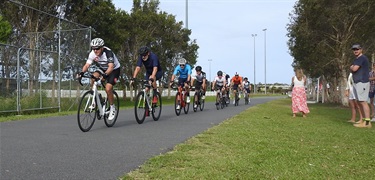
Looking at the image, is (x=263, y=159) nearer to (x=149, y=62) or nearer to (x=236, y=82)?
(x=149, y=62)

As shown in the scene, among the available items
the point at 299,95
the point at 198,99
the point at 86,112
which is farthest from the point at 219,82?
the point at 86,112

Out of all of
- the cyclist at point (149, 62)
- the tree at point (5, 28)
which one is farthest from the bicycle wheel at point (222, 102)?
the tree at point (5, 28)

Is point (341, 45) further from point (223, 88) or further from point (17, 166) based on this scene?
point (17, 166)

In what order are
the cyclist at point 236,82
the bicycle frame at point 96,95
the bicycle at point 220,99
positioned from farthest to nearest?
the cyclist at point 236,82, the bicycle at point 220,99, the bicycle frame at point 96,95

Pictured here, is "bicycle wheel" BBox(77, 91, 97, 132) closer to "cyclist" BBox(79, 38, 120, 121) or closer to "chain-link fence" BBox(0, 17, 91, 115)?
"cyclist" BBox(79, 38, 120, 121)

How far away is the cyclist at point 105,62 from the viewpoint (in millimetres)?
8043

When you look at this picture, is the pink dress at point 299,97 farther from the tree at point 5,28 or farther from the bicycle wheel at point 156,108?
the tree at point 5,28

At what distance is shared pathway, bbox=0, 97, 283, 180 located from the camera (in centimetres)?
437

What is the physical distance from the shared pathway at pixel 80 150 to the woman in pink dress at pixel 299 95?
20.6 ft

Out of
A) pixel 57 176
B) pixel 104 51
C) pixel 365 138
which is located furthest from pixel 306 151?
pixel 104 51

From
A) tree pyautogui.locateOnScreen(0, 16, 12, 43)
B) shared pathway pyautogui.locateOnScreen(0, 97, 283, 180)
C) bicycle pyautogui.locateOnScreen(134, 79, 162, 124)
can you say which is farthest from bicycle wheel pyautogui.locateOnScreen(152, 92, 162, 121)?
tree pyautogui.locateOnScreen(0, 16, 12, 43)

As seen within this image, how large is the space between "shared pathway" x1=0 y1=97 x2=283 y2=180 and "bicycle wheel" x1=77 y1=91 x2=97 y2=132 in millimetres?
163

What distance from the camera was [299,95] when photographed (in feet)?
45.2

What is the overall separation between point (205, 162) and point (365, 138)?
414cm
